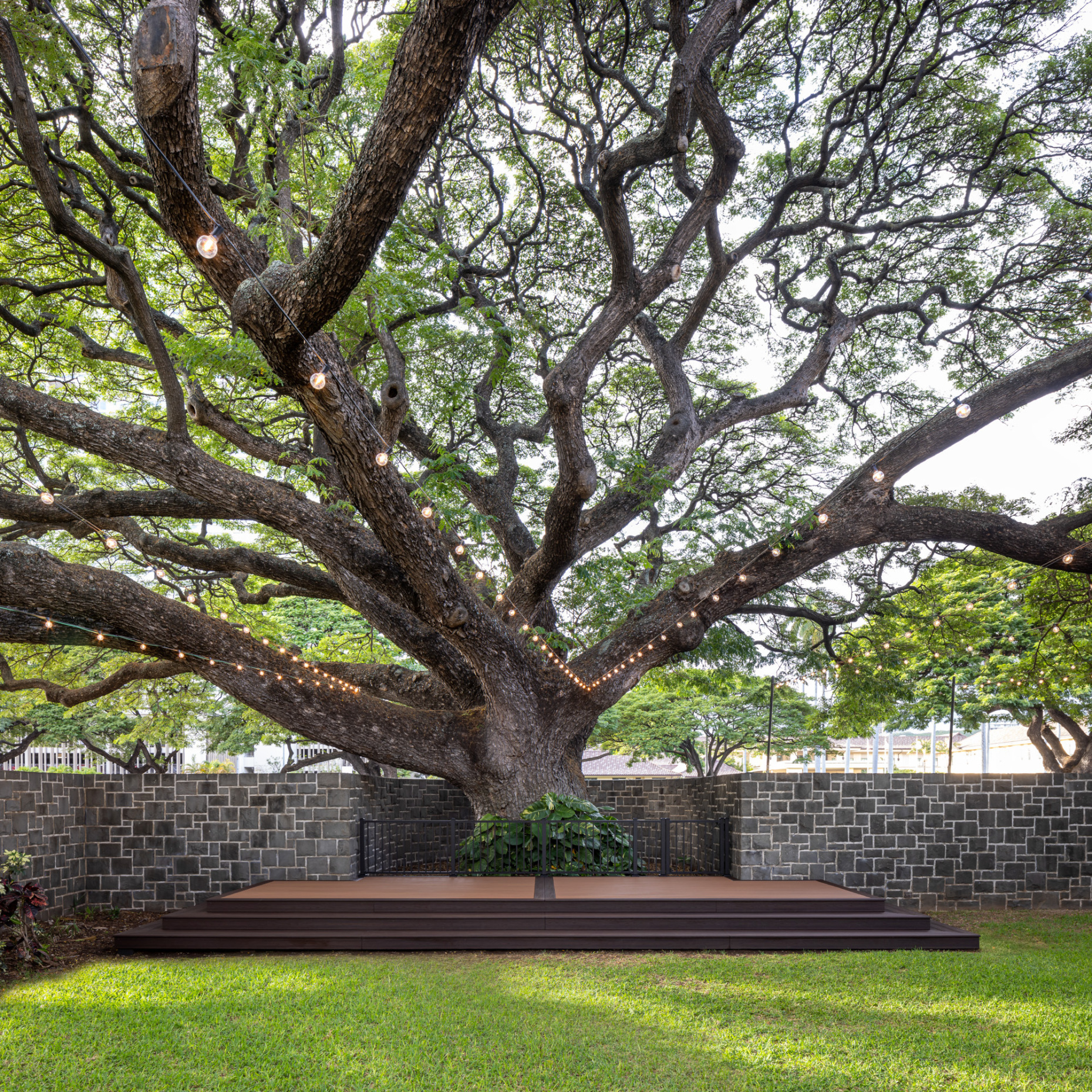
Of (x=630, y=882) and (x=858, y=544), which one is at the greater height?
(x=858, y=544)

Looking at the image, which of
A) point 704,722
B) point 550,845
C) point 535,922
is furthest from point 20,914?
point 704,722

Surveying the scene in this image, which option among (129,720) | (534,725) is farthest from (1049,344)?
(129,720)

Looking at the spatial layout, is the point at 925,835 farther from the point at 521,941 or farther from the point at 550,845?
the point at 521,941

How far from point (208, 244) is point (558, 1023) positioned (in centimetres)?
533

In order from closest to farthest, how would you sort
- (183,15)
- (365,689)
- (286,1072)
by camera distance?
(183,15)
(286,1072)
(365,689)

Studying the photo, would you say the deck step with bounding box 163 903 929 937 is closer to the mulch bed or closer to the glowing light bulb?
the mulch bed

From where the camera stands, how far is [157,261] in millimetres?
10922

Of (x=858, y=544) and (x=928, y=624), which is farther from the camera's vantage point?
(x=928, y=624)

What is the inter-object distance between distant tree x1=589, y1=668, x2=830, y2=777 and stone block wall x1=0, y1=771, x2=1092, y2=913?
10514mm

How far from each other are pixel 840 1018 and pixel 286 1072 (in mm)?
3577

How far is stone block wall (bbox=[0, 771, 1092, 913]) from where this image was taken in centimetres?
1002

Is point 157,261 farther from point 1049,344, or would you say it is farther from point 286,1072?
point 1049,344

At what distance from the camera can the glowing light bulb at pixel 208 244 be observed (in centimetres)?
471

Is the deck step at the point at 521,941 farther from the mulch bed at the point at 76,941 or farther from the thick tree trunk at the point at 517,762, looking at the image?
the thick tree trunk at the point at 517,762
